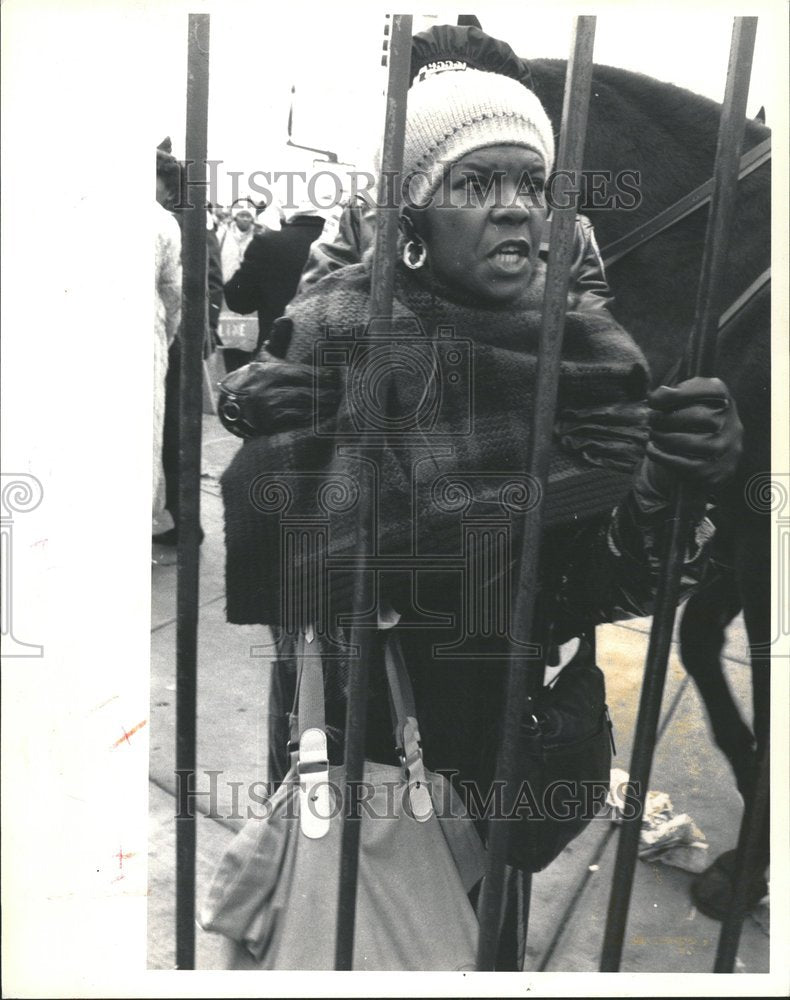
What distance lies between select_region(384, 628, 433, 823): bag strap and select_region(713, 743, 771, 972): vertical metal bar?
502 mm

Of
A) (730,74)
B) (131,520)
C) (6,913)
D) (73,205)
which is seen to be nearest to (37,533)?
(131,520)

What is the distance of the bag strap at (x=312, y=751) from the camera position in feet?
5.13

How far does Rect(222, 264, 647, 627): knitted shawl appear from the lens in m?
1.46

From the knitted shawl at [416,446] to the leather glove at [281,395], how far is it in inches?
0.6

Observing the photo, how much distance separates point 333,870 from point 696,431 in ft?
3.04

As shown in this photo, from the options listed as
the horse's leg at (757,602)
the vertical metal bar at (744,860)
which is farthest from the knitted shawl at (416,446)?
the vertical metal bar at (744,860)

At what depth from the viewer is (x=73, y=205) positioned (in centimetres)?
138

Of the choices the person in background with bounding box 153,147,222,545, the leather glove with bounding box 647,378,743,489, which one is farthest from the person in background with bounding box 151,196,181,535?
the leather glove with bounding box 647,378,743,489

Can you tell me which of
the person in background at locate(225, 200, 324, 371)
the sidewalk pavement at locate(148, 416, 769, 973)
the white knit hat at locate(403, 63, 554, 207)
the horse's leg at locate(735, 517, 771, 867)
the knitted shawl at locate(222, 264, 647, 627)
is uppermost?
the white knit hat at locate(403, 63, 554, 207)

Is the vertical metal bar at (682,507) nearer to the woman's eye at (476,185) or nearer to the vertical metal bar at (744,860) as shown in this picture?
the vertical metal bar at (744,860)

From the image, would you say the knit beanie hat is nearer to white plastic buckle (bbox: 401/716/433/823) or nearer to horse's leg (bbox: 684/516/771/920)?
white plastic buckle (bbox: 401/716/433/823)

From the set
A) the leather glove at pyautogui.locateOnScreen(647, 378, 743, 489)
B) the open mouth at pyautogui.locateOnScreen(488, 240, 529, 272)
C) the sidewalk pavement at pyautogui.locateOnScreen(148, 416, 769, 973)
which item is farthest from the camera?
the sidewalk pavement at pyautogui.locateOnScreen(148, 416, 769, 973)

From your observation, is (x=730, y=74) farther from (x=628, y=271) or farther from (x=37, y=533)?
(x=37, y=533)

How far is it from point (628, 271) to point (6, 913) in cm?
158
